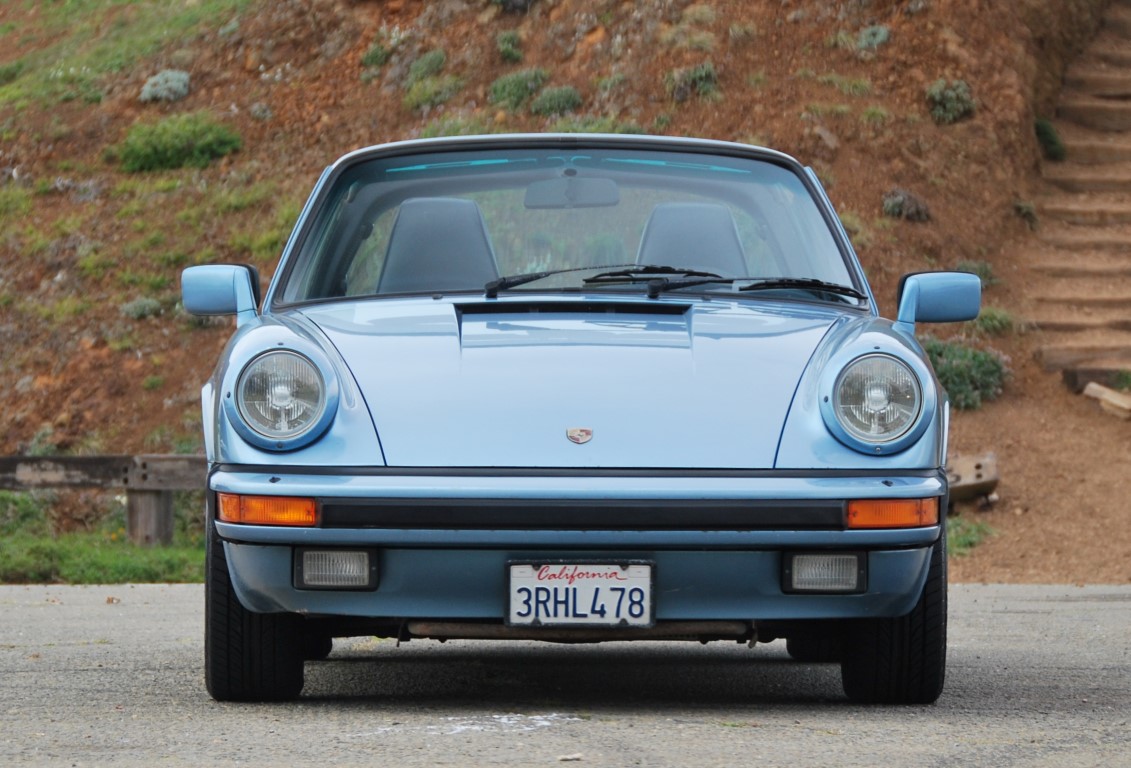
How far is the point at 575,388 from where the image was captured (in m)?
4.08

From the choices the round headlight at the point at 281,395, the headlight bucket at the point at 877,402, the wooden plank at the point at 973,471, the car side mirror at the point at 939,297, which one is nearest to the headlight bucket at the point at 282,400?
the round headlight at the point at 281,395

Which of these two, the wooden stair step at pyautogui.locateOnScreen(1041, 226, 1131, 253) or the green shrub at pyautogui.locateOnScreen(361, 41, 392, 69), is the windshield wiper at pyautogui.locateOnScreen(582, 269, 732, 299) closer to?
the wooden stair step at pyautogui.locateOnScreen(1041, 226, 1131, 253)

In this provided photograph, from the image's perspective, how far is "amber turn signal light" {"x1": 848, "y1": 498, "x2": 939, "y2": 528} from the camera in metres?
3.97

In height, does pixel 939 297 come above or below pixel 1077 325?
above

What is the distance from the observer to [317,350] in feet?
13.6

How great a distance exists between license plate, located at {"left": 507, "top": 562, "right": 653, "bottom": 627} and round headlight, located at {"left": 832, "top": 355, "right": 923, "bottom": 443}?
62cm

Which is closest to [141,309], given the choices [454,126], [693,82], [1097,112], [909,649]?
[454,126]

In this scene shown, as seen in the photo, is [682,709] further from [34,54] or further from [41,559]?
[34,54]

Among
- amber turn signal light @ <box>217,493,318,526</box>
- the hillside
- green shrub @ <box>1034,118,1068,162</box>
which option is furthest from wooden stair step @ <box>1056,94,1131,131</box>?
amber turn signal light @ <box>217,493,318,526</box>

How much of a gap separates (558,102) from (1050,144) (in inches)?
285

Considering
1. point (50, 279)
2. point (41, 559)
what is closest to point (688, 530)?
point (41, 559)

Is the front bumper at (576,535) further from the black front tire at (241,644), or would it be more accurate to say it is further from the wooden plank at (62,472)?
the wooden plank at (62,472)

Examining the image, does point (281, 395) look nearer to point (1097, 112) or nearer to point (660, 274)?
point (660, 274)

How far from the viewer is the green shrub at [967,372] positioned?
18.6 meters
